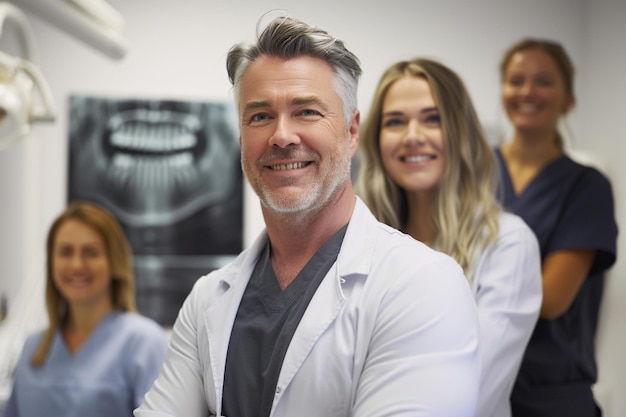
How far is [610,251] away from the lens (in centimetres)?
131

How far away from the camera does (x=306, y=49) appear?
814 mm

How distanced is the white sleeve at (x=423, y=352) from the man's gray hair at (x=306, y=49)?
0.21 m

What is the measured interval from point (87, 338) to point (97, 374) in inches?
4.5

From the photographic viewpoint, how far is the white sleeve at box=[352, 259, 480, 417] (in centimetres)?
75

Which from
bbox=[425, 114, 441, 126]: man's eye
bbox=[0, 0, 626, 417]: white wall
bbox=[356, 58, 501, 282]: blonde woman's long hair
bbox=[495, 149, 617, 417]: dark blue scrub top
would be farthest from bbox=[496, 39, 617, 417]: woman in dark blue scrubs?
bbox=[425, 114, 441, 126]: man's eye

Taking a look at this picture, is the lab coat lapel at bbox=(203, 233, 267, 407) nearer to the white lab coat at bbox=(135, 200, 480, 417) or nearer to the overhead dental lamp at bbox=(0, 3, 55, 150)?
the white lab coat at bbox=(135, 200, 480, 417)

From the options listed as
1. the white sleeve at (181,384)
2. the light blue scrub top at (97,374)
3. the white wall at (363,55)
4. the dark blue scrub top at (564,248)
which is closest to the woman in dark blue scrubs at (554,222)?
the dark blue scrub top at (564,248)

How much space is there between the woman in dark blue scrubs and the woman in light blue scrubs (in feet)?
2.48

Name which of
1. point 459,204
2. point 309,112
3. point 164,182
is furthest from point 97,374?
point 309,112

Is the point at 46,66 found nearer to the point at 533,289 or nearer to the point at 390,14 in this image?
the point at 390,14

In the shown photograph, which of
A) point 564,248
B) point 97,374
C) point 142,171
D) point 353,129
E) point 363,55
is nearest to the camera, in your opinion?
point 353,129

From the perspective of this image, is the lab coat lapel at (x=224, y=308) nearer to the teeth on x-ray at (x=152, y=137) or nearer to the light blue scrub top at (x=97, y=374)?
the light blue scrub top at (x=97, y=374)

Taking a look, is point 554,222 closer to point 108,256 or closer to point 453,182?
point 453,182

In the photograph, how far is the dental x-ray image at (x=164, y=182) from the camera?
203 centimetres
